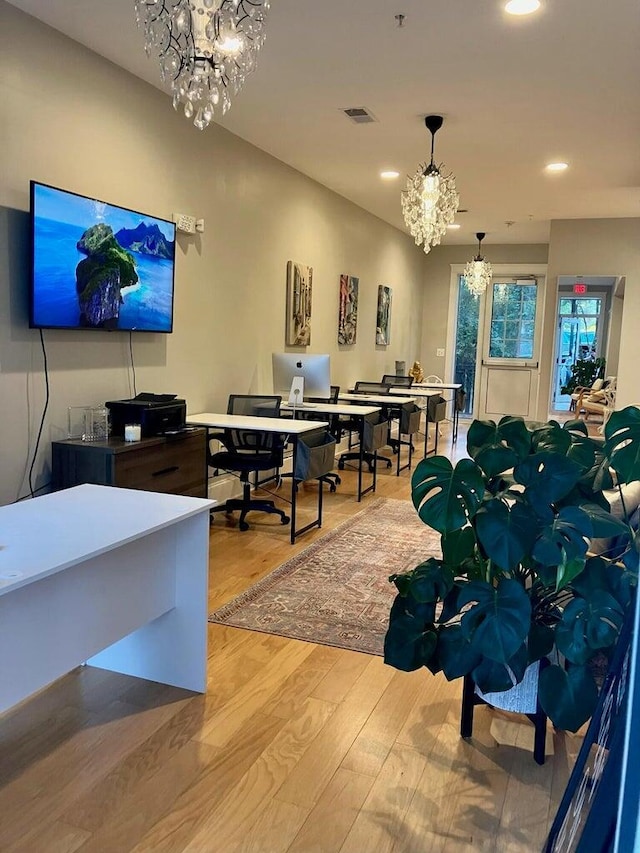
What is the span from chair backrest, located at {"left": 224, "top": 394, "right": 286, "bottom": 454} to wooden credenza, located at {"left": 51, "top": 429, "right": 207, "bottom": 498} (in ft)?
2.15

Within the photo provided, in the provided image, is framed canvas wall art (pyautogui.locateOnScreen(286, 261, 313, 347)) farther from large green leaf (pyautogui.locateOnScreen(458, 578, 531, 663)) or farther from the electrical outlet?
large green leaf (pyautogui.locateOnScreen(458, 578, 531, 663))

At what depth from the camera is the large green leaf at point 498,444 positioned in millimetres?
1981

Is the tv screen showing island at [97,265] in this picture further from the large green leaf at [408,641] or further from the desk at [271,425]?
the large green leaf at [408,641]

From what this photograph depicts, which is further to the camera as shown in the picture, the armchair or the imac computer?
the armchair

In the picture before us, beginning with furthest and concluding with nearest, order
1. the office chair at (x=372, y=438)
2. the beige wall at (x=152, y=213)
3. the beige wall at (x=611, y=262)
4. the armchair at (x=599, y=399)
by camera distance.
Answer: the armchair at (x=599, y=399) < the beige wall at (x=611, y=262) < the office chair at (x=372, y=438) < the beige wall at (x=152, y=213)

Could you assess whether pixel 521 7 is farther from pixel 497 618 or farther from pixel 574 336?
pixel 574 336

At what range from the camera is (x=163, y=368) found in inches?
182

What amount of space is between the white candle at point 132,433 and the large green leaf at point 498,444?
2.14 metres

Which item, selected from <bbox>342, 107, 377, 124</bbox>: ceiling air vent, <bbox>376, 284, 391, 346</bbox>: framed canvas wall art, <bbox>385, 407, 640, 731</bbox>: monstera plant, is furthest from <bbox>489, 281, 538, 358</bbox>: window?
<bbox>385, 407, 640, 731</bbox>: monstera plant

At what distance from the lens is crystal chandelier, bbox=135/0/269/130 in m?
2.46

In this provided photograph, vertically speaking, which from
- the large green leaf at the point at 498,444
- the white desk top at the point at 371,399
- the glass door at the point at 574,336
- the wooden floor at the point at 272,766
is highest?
the glass door at the point at 574,336

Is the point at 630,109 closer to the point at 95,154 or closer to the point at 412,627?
the point at 95,154

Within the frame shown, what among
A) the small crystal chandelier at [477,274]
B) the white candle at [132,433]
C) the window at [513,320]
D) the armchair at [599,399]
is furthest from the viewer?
the window at [513,320]

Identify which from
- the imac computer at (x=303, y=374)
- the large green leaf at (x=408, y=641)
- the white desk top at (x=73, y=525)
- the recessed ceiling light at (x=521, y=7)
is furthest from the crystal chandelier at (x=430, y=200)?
the large green leaf at (x=408, y=641)
